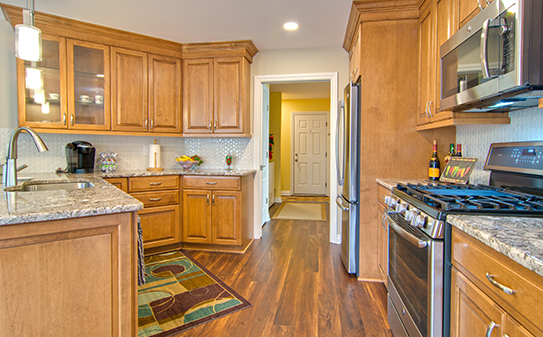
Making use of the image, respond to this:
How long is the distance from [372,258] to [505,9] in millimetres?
1989

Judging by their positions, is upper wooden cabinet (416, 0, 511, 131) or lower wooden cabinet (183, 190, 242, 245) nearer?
upper wooden cabinet (416, 0, 511, 131)

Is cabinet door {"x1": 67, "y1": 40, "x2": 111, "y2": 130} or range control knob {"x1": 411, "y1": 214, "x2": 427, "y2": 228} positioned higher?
cabinet door {"x1": 67, "y1": 40, "x2": 111, "y2": 130}

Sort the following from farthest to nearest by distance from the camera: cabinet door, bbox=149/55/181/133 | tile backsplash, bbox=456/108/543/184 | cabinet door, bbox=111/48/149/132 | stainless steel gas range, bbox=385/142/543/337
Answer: cabinet door, bbox=149/55/181/133
cabinet door, bbox=111/48/149/132
tile backsplash, bbox=456/108/543/184
stainless steel gas range, bbox=385/142/543/337

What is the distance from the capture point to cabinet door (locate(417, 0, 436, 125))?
7.25ft

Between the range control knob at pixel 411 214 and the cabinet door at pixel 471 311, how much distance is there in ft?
1.05

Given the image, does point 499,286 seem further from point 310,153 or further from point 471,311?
point 310,153

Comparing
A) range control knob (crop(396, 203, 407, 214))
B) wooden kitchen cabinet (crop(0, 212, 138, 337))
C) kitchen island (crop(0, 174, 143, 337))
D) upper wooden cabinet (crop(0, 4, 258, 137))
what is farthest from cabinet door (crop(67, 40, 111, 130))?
range control knob (crop(396, 203, 407, 214))

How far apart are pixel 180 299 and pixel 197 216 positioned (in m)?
1.24

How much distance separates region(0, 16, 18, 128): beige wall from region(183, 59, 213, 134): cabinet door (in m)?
1.64

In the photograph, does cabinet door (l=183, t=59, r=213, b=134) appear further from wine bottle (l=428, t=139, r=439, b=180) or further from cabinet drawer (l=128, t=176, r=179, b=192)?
wine bottle (l=428, t=139, r=439, b=180)

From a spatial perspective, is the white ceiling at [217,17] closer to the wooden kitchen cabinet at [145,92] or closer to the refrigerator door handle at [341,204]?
the wooden kitchen cabinet at [145,92]

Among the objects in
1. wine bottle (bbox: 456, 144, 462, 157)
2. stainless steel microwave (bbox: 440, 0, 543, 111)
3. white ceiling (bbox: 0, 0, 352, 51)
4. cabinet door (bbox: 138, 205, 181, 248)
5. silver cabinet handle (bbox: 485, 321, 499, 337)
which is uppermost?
white ceiling (bbox: 0, 0, 352, 51)

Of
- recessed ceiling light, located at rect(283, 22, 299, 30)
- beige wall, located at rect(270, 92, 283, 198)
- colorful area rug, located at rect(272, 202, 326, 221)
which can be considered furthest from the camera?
beige wall, located at rect(270, 92, 283, 198)

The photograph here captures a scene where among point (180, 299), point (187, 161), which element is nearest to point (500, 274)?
point (180, 299)
